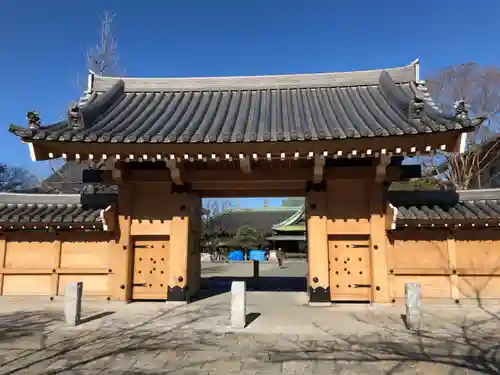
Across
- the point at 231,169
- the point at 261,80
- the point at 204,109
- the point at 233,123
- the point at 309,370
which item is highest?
the point at 261,80

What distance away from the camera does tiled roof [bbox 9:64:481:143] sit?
7617 millimetres

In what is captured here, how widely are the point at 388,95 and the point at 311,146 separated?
3695mm

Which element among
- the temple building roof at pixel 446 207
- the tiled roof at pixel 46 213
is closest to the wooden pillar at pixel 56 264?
the tiled roof at pixel 46 213

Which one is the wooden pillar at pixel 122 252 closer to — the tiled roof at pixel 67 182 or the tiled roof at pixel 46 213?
the tiled roof at pixel 46 213

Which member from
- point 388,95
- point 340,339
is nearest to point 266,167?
point 388,95

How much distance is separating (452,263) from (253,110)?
641cm

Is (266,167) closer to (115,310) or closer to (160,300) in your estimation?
(160,300)

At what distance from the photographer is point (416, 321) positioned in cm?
650

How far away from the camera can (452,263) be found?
28.9 ft

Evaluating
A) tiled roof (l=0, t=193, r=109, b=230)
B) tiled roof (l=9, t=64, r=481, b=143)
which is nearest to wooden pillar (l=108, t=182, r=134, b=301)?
tiled roof (l=0, t=193, r=109, b=230)

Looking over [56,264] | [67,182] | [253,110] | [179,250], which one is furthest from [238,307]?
[67,182]

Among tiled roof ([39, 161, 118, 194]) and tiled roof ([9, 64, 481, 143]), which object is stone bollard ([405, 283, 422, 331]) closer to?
tiled roof ([9, 64, 481, 143])

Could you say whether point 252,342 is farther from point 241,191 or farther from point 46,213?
point 46,213

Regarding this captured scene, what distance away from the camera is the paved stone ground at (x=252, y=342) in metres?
4.70
